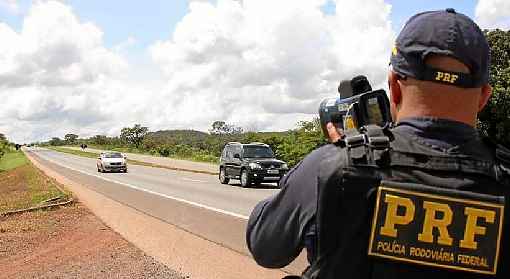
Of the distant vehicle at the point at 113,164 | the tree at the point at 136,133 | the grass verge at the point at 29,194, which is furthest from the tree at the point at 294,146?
the tree at the point at 136,133

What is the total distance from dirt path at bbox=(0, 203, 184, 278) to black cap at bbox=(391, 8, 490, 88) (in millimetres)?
5421

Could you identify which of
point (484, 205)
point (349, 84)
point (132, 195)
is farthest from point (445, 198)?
point (132, 195)

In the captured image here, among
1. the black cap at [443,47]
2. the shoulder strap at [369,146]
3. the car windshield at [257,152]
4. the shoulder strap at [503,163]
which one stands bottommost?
the car windshield at [257,152]

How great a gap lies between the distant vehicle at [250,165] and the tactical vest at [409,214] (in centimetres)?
1875

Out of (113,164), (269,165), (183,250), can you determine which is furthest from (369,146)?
(113,164)

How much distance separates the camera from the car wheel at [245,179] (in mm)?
20911

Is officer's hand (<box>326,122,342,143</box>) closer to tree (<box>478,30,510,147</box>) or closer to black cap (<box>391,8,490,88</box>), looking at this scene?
black cap (<box>391,8,490,88</box>)

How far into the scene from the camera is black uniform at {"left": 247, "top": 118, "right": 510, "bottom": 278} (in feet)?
5.47

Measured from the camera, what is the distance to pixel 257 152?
2209cm

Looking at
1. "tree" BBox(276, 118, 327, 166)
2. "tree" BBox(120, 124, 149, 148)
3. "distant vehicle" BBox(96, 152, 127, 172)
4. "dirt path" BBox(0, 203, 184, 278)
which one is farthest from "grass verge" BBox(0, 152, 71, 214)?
"tree" BBox(120, 124, 149, 148)

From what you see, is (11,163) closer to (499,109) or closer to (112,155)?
(112,155)

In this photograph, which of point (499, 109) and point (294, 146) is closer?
point (499, 109)

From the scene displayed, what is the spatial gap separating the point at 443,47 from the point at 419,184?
42cm

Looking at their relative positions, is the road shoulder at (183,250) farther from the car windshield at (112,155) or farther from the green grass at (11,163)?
the green grass at (11,163)
